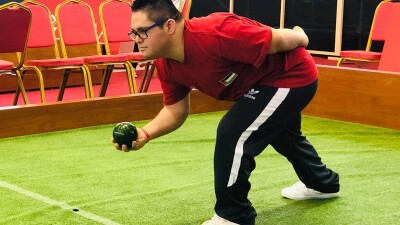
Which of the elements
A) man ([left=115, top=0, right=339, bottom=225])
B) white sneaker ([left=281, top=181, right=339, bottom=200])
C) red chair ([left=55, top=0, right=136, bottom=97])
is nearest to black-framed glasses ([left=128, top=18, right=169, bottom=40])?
man ([left=115, top=0, right=339, bottom=225])

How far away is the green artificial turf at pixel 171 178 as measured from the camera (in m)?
3.29

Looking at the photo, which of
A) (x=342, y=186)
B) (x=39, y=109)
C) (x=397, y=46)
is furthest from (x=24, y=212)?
(x=397, y=46)

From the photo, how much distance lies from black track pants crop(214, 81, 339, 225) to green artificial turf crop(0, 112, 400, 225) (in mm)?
391

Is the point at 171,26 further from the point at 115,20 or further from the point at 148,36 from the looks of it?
the point at 115,20

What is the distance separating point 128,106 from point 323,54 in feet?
15.3

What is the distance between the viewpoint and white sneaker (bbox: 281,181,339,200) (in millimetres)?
3461

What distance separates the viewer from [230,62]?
2760mm

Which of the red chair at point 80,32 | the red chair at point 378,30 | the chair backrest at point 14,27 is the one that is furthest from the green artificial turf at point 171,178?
the red chair at point 378,30

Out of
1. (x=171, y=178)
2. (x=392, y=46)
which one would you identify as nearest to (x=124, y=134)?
(x=171, y=178)

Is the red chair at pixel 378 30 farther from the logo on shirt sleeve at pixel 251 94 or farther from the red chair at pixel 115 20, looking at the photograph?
the logo on shirt sleeve at pixel 251 94

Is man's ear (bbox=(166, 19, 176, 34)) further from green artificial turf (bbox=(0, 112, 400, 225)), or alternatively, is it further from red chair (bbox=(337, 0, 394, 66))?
red chair (bbox=(337, 0, 394, 66))

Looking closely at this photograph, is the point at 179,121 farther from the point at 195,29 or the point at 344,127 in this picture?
the point at 344,127

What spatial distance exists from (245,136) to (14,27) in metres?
3.38

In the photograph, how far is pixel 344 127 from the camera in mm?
5555
